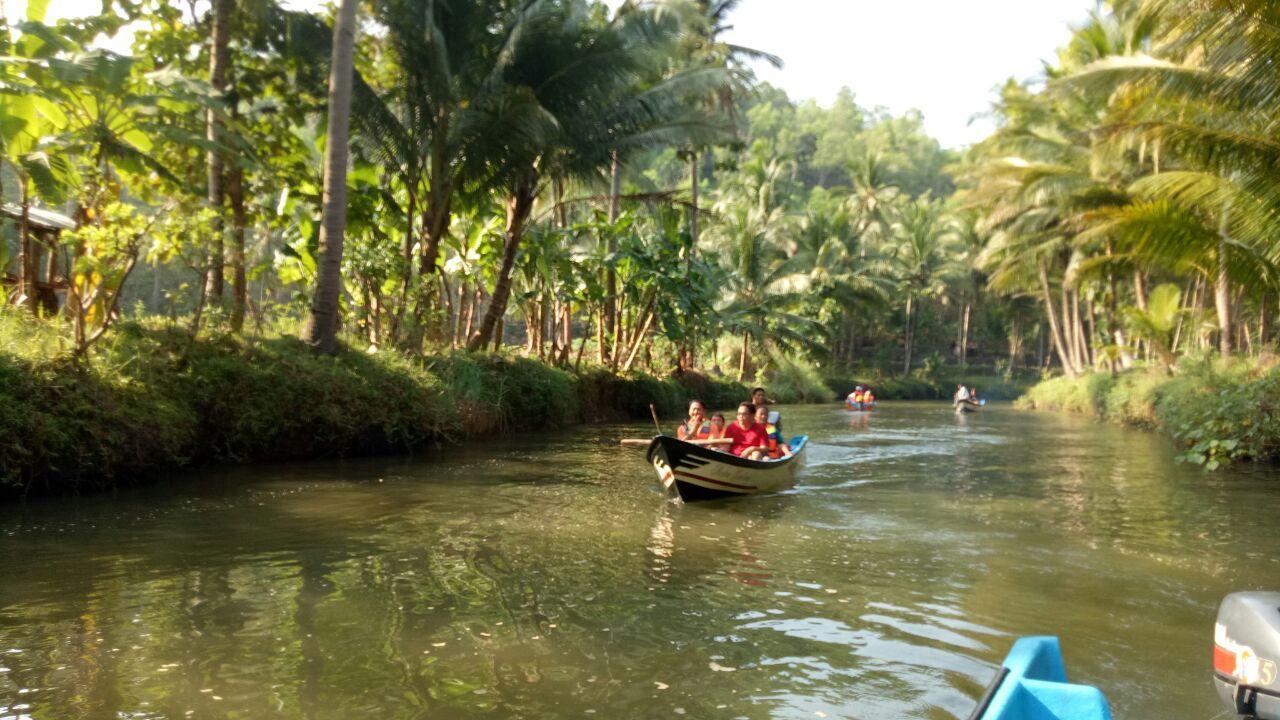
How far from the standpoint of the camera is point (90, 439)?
33.2 feet

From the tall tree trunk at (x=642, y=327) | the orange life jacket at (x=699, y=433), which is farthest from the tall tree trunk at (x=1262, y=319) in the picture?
the tall tree trunk at (x=642, y=327)

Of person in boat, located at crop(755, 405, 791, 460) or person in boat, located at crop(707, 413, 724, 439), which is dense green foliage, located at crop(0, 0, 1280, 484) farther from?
person in boat, located at crop(755, 405, 791, 460)

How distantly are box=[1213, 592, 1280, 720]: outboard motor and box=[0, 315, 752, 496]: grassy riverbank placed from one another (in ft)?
32.6

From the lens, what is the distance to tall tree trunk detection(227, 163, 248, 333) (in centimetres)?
1296

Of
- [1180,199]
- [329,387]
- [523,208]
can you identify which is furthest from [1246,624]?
[523,208]

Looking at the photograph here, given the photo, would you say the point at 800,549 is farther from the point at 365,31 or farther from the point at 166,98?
the point at 365,31

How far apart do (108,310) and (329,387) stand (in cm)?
332

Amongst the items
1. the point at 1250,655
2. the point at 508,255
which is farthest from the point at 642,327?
the point at 1250,655

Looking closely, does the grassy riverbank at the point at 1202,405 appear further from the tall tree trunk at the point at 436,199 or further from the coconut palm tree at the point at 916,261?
the coconut palm tree at the point at 916,261

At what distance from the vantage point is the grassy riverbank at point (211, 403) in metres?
9.75

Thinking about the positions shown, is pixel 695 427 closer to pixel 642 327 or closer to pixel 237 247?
pixel 237 247

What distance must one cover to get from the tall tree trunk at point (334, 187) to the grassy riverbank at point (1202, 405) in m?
12.4

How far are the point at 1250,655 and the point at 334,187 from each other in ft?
41.9

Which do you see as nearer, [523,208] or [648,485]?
[648,485]
